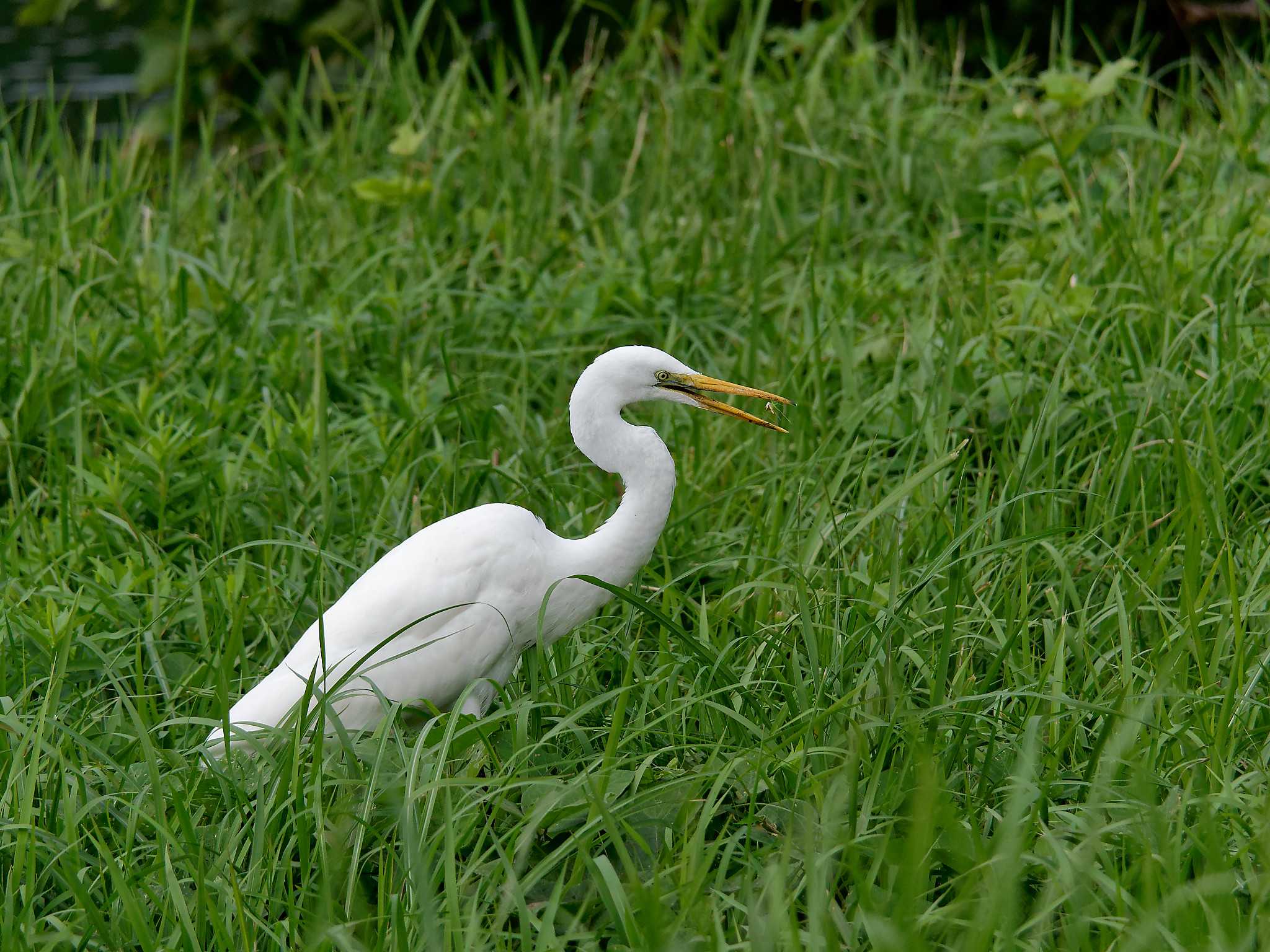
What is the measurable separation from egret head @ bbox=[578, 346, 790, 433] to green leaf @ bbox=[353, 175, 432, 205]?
6.58ft

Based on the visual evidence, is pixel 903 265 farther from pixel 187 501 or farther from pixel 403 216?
pixel 187 501

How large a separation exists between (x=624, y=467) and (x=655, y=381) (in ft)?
0.49

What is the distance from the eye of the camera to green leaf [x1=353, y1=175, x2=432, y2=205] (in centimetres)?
399

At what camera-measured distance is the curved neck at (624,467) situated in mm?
2211

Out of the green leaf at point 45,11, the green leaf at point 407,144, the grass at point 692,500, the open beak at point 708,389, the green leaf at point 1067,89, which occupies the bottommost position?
the grass at point 692,500

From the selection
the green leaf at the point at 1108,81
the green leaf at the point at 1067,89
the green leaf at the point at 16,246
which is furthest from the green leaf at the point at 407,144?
the green leaf at the point at 1108,81

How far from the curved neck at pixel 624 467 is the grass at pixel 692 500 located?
0.20m

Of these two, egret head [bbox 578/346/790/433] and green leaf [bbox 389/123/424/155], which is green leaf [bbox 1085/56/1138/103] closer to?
green leaf [bbox 389/123/424/155]

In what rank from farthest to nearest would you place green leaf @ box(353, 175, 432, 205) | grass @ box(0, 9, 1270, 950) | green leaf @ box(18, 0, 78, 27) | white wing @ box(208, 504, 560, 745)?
green leaf @ box(18, 0, 78, 27) → green leaf @ box(353, 175, 432, 205) → white wing @ box(208, 504, 560, 745) → grass @ box(0, 9, 1270, 950)

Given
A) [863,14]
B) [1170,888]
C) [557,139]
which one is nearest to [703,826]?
[1170,888]

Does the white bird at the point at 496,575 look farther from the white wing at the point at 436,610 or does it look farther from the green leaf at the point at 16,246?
the green leaf at the point at 16,246

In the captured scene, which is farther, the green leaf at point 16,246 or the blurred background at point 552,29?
the blurred background at point 552,29

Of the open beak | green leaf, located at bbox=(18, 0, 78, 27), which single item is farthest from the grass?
green leaf, located at bbox=(18, 0, 78, 27)

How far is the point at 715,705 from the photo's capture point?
1965 millimetres
